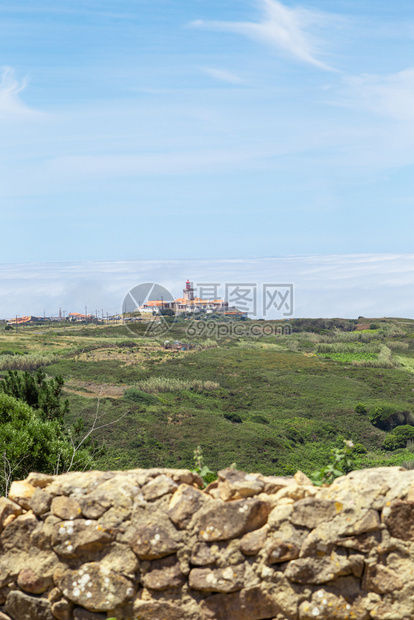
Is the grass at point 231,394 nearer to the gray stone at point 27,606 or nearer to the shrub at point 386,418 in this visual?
the shrub at point 386,418

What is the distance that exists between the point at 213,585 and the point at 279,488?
0.87 metres

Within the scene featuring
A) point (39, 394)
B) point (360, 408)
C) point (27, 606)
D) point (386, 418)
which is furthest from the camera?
point (360, 408)

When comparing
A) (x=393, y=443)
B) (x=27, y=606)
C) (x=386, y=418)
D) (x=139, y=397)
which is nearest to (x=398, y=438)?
(x=393, y=443)

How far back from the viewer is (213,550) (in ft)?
14.1

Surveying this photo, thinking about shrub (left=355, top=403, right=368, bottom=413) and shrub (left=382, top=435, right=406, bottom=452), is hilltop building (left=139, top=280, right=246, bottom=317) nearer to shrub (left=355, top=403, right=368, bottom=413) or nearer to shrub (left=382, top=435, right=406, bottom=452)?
shrub (left=355, top=403, right=368, bottom=413)

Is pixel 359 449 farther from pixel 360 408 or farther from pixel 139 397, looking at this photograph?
pixel 139 397

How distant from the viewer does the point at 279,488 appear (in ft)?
15.1

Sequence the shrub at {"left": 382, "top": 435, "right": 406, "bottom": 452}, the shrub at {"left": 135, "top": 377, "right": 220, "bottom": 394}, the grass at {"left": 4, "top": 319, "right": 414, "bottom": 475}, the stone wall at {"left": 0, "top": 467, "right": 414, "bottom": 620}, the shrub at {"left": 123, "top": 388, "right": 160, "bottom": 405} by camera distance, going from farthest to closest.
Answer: the shrub at {"left": 135, "top": 377, "right": 220, "bottom": 394}, the shrub at {"left": 123, "top": 388, "right": 160, "bottom": 405}, the shrub at {"left": 382, "top": 435, "right": 406, "bottom": 452}, the grass at {"left": 4, "top": 319, "right": 414, "bottom": 475}, the stone wall at {"left": 0, "top": 467, "right": 414, "bottom": 620}

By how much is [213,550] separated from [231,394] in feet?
154

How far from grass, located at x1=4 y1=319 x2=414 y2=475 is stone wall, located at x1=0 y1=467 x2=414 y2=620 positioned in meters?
24.9

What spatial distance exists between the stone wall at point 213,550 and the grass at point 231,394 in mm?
24900

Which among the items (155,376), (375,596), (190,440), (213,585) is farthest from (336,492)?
(155,376)

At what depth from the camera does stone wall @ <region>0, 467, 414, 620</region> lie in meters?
4.21

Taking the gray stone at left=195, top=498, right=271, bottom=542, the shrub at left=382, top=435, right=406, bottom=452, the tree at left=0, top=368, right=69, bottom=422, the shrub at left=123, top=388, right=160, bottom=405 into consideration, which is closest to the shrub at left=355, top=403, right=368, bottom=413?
the shrub at left=382, top=435, right=406, bottom=452
